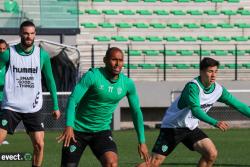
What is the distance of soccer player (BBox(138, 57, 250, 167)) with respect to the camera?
11.0 metres

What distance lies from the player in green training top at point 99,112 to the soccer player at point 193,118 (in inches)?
52.9

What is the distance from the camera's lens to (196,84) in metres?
11.1

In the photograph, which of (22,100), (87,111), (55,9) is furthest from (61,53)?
(87,111)

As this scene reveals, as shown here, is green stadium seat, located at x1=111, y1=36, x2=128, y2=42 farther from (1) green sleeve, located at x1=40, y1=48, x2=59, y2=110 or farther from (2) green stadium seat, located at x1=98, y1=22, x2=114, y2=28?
(1) green sleeve, located at x1=40, y1=48, x2=59, y2=110

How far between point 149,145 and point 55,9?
9.78 m

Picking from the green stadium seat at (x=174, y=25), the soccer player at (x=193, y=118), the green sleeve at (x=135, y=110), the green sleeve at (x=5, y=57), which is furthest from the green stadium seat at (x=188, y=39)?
the green sleeve at (x=135, y=110)

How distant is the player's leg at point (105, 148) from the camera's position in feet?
31.3

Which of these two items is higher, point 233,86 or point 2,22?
point 2,22

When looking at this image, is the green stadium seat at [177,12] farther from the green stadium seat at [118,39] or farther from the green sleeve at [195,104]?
the green sleeve at [195,104]

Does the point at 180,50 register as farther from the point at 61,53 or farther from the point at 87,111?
the point at 87,111

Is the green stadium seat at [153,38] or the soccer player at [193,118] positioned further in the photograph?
the green stadium seat at [153,38]

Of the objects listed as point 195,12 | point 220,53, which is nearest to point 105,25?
point 195,12

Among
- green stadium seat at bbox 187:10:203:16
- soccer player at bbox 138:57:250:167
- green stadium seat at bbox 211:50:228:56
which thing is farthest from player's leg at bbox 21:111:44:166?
green stadium seat at bbox 187:10:203:16

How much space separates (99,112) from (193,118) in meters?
2.11
